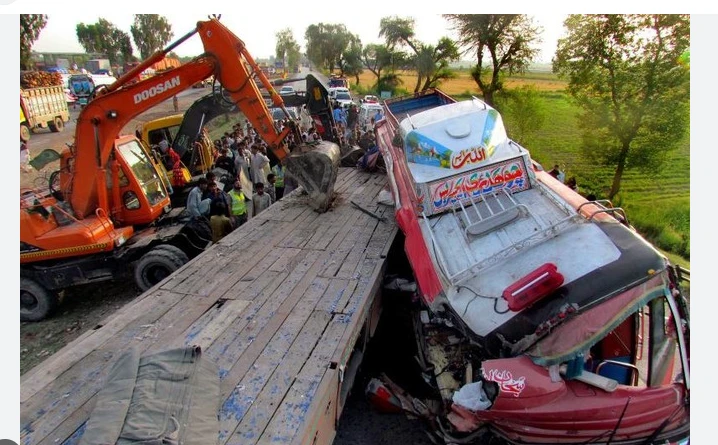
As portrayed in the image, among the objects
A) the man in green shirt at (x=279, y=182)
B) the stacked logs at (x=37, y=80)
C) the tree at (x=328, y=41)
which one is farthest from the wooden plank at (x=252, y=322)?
the tree at (x=328, y=41)

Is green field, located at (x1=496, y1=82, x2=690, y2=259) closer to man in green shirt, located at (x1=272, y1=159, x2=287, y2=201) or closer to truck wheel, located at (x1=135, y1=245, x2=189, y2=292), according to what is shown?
man in green shirt, located at (x1=272, y1=159, x2=287, y2=201)

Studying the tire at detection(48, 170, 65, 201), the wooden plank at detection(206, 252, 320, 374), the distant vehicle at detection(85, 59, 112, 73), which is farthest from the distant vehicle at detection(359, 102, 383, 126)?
the distant vehicle at detection(85, 59, 112, 73)

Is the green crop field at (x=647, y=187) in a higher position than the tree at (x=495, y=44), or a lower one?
lower

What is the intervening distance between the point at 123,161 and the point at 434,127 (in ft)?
15.2

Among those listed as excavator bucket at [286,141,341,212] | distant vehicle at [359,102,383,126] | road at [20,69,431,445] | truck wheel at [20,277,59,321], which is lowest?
road at [20,69,431,445]

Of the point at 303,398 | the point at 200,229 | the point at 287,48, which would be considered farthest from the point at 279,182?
the point at 287,48

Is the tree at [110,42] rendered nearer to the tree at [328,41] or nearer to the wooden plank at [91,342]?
the tree at [328,41]

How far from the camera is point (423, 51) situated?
1090 inches

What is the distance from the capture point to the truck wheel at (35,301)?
20.3 feet

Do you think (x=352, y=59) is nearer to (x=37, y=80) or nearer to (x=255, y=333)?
(x=37, y=80)

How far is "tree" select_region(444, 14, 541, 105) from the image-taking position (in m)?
15.7

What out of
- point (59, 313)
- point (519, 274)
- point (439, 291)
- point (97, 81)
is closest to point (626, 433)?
point (519, 274)

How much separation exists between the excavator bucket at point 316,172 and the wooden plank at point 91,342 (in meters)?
3.08

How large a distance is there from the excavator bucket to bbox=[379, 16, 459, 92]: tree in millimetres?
17221
